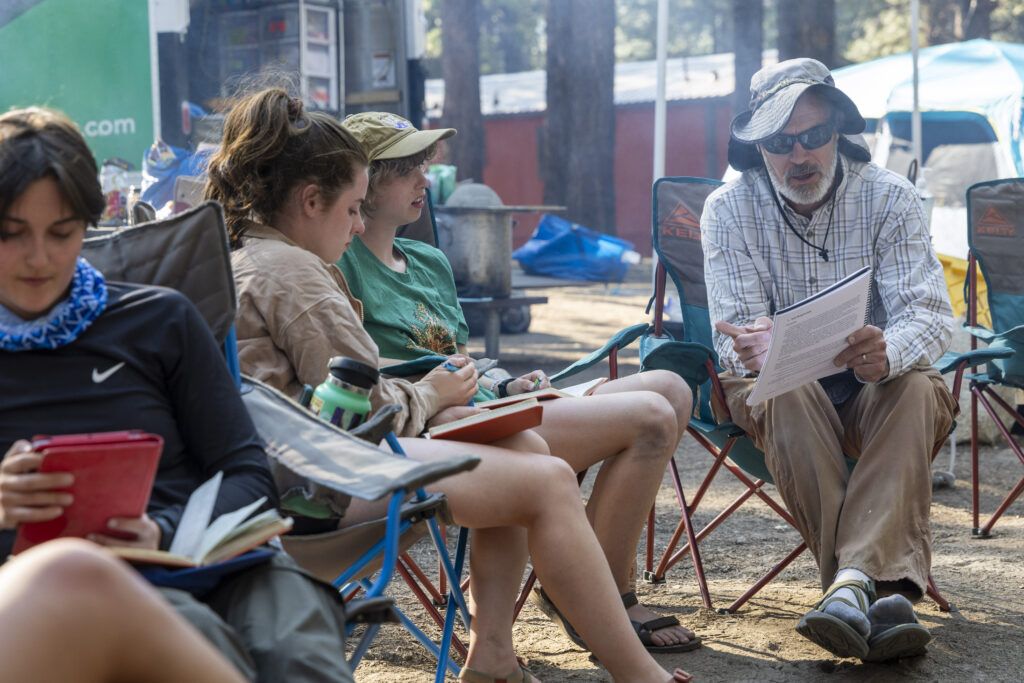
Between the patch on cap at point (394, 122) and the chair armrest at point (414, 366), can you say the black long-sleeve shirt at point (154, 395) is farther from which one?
the patch on cap at point (394, 122)

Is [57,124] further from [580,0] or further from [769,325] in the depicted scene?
[580,0]

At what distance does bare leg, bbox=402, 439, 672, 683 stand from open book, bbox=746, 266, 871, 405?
2.08 feet

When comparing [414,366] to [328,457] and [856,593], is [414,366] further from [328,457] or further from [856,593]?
[856,593]

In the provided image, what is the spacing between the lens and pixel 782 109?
2975 millimetres

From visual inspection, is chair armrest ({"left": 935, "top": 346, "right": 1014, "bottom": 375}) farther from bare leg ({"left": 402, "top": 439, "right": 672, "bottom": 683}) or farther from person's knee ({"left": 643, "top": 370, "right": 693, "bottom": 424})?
bare leg ({"left": 402, "top": 439, "right": 672, "bottom": 683})

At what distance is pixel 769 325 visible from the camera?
2916 millimetres

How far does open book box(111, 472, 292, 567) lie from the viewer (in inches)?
60.7

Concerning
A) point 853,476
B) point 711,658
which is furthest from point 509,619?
point 853,476

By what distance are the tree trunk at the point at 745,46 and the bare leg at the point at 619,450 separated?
10.9 meters

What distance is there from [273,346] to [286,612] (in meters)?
0.77

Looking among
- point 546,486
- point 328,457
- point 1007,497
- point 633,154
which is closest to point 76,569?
point 328,457

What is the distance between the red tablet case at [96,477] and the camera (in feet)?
4.69

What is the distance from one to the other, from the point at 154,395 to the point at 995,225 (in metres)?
3.11

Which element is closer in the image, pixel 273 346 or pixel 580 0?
pixel 273 346
